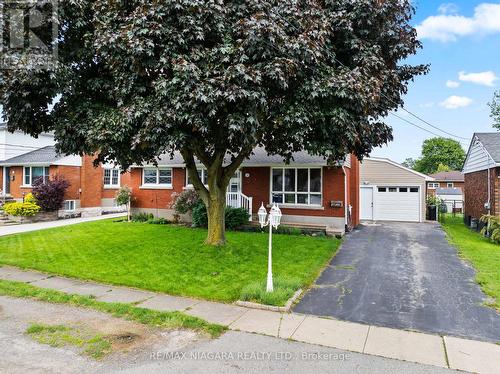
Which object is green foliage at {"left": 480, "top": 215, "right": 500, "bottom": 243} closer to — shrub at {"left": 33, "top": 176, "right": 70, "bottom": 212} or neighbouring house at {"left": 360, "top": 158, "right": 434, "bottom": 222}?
neighbouring house at {"left": 360, "top": 158, "right": 434, "bottom": 222}

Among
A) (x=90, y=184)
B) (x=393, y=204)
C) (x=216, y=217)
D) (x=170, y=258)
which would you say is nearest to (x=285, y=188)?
(x=216, y=217)

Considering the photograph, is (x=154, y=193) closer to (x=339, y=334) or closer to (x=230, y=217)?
(x=230, y=217)

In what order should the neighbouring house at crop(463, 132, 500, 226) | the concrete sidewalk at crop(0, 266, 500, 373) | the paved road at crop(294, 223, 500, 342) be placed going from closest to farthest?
1. the concrete sidewalk at crop(0, 266, 500, 373)
2. the paved road at crop(294, 223, 500, 342)
3. the neighbouring house at crop(463, 132, 500, 226)

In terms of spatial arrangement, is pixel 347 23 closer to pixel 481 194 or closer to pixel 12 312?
pixel 12 312

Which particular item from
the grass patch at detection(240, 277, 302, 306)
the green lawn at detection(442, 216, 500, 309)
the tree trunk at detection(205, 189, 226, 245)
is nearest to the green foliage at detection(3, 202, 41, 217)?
the tree trunk at detection(205, 189, 226, 245)

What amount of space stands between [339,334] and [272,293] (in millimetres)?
1712

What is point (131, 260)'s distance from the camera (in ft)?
32.2

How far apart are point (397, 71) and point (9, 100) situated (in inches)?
428

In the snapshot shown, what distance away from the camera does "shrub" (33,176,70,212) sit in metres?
20.0

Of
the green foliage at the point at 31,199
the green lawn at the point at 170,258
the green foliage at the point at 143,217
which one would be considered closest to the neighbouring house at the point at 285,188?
the green foliage at the point at 143,217

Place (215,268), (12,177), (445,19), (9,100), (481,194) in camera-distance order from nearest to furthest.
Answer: (9,100) < (215,268) < (445,19) < (481,194) < (12,177)

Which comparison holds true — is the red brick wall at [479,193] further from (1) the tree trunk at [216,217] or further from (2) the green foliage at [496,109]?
(2) the green foliage at [496,109]

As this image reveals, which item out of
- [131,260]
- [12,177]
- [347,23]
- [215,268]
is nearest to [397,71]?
[347,23]

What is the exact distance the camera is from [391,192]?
21359mm
